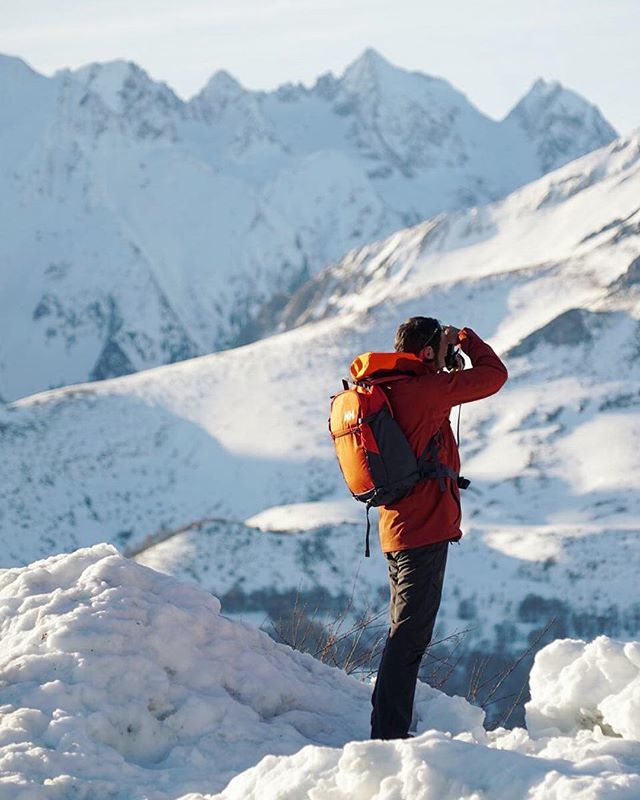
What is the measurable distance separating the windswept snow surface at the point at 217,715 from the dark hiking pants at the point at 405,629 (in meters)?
0.36

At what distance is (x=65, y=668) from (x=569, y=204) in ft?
446

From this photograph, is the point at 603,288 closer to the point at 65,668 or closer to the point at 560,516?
the point at 560,516

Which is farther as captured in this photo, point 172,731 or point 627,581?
point 627,581

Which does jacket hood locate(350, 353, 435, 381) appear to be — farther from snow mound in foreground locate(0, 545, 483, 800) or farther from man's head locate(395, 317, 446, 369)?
snow mound in foreground locate(0, 545, 483, 800)

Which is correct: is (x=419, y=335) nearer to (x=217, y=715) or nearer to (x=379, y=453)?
(x=379, y=453)

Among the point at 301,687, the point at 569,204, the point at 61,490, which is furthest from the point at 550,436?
the point at 301,687

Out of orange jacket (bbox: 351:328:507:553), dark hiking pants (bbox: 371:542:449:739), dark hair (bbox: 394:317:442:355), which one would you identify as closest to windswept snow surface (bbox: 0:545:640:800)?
dark hiking pants (bbox: 371:542:449:739)

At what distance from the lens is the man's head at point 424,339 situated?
317 inches

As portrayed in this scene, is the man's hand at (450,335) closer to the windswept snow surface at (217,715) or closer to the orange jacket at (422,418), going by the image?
the orange jacket at (422,418)

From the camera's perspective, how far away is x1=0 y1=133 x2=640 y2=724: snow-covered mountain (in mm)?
65125

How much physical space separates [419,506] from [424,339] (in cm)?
92

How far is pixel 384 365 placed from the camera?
25.8ft

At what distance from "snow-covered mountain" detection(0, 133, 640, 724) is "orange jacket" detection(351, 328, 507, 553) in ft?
160

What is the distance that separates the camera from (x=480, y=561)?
222ft
